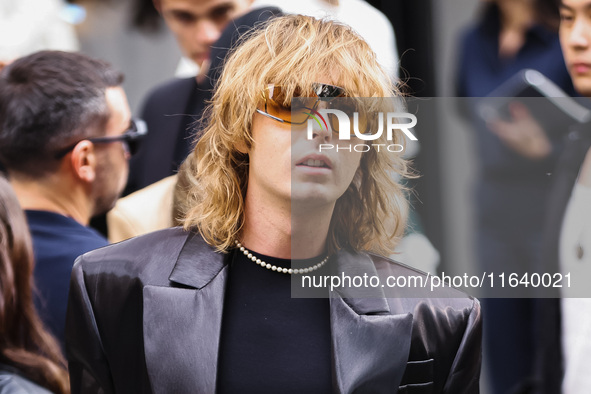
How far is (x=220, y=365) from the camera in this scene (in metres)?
1.77

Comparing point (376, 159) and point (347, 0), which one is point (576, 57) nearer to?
point (376, 159)

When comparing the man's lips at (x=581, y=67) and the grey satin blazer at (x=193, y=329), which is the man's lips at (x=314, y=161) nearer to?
the grey satin blazer at (x=193, y=329)

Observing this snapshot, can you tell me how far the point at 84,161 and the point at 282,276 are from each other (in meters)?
0.95

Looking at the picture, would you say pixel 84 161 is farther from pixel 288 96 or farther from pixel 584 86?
pixel 584 86

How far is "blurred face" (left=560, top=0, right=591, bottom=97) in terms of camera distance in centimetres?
217

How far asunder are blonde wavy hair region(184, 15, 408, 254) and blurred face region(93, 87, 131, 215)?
637 millimetres

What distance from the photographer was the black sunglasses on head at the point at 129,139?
8.14 ft

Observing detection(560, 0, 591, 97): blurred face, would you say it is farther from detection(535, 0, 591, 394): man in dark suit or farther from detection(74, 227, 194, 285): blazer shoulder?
detection(74, 227, 194, 285): blazer shoulder

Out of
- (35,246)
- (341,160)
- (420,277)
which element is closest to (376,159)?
(341,160)

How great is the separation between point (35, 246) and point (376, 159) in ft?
3.64

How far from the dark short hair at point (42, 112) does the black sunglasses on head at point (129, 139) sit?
0.06 ft

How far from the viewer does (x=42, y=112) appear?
2.45 meters

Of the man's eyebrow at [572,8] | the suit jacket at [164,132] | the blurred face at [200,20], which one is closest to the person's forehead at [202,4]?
the blurred face at [200,20]

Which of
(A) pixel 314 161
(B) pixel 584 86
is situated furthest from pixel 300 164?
(B) pixel 584 86
